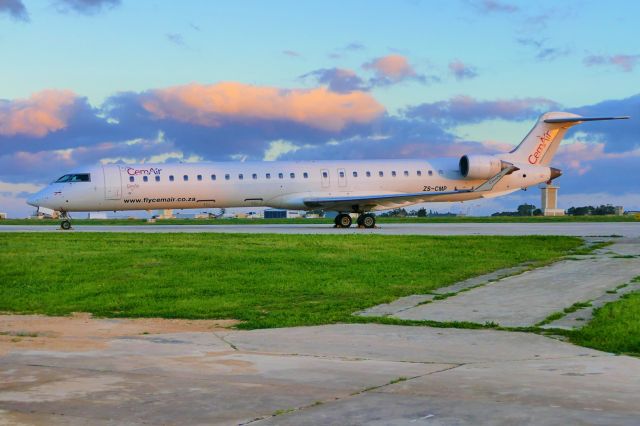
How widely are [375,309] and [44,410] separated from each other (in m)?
7.03

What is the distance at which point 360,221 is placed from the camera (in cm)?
4266

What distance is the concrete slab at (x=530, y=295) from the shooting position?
1197cm

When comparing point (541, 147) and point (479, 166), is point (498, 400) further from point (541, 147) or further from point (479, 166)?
point (541, 147)

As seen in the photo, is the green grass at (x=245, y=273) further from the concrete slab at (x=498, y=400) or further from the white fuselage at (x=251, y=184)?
the white fuselage at (x=251, y=184)

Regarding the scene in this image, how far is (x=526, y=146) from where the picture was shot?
154 feet

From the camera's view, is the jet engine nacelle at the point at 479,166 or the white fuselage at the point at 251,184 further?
the jet engine nacelle at the point at 479,166

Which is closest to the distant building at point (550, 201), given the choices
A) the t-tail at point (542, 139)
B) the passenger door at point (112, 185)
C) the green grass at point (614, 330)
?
the t-tail at point (542, 139)

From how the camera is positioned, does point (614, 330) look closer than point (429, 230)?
Yes

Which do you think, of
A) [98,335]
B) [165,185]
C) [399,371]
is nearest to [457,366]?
[399,371]

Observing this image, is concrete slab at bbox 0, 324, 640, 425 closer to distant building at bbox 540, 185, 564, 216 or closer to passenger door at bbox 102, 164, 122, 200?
passenger door at bbox 102, 164, 122, 200

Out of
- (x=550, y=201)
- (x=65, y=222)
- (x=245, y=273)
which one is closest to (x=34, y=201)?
(x=65, y=222)

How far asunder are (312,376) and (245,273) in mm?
9322

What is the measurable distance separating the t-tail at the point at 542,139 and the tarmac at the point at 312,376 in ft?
118

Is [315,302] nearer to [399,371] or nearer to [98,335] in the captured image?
[98,335]
